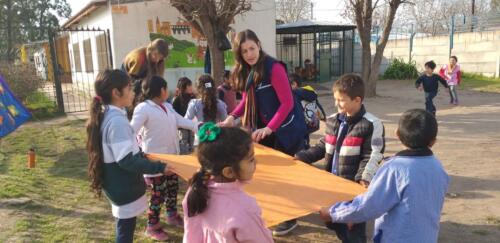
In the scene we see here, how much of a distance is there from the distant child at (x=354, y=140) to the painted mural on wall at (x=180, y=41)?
365 inches

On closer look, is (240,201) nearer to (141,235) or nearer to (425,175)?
(425,175)

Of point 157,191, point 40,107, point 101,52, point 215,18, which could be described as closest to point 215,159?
point 157,191

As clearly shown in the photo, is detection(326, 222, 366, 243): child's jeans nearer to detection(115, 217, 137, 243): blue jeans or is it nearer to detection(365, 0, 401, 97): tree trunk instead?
detection(115, 217, 137, 243): blue jeans

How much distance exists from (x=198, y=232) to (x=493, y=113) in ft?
32.3

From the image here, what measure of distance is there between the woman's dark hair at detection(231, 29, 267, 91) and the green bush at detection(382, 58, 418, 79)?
18175 millimetres

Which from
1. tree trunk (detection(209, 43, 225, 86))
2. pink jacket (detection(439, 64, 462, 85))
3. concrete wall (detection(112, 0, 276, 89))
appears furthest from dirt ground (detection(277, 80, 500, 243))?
concrete wall (detection(112, 0, 276, 89))

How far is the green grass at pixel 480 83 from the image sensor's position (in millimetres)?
14418

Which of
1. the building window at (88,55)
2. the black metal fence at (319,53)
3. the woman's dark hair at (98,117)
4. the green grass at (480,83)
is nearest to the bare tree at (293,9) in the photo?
the black metal fence at (319,53)

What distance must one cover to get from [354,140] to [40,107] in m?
10.7

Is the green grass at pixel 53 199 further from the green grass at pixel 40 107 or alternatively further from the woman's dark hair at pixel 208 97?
the green grass at pixel 40 107

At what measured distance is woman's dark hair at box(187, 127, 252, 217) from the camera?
168 centimetres

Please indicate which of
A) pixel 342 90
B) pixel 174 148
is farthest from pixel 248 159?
pixel 174 148

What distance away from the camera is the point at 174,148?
3.70 meters

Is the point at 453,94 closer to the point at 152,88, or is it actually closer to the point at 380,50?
the point at 380,50
